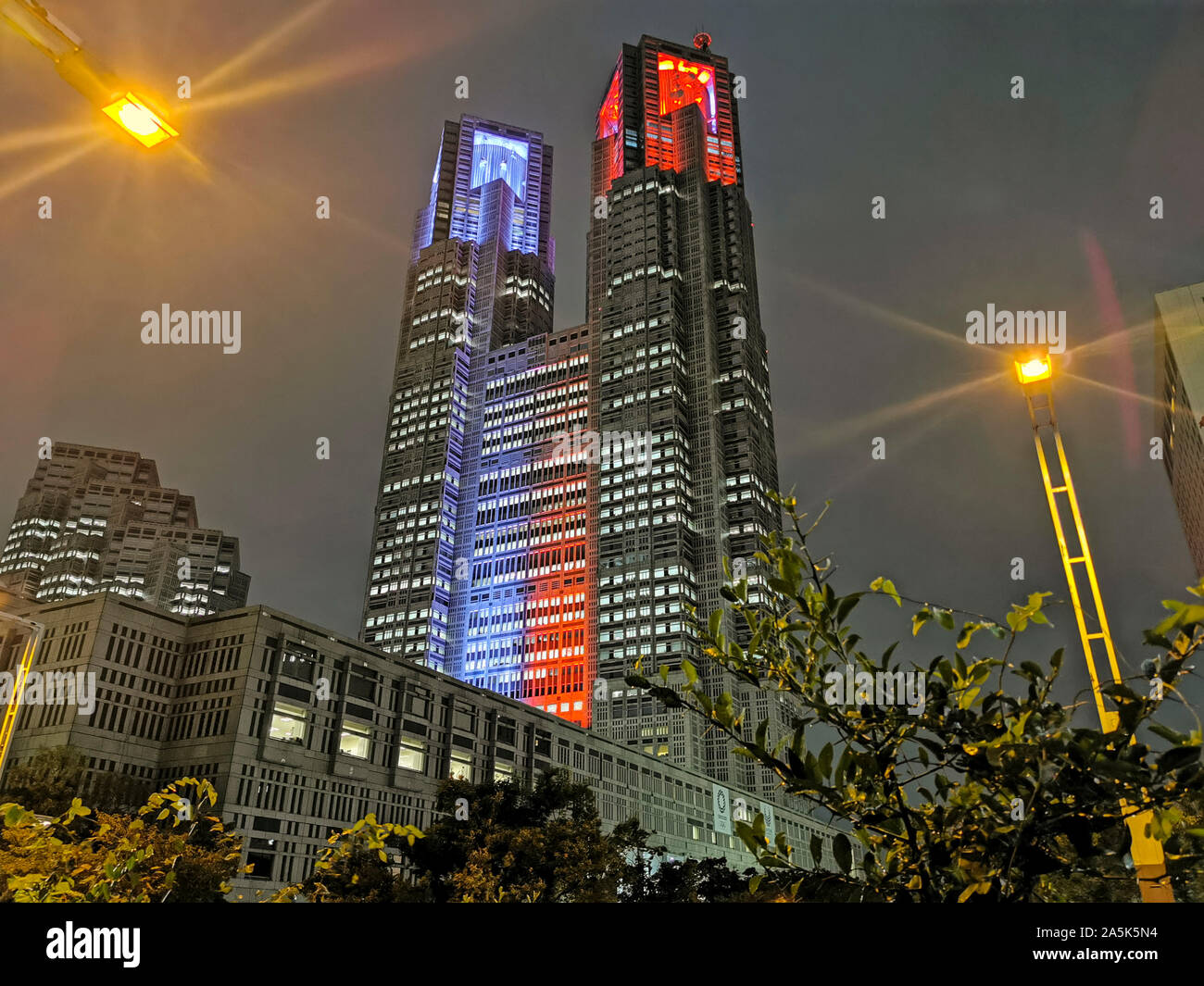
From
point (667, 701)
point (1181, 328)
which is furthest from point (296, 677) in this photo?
point (1181, 328)

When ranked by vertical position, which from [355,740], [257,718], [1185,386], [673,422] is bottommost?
[355,740]

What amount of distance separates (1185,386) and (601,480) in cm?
10679

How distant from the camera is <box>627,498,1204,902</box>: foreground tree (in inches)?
162

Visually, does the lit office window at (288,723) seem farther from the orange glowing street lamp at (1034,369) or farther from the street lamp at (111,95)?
the orange glowing street lamp at (1034,369)

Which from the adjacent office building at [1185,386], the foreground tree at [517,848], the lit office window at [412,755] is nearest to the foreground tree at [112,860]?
the foreground tree at [517,848]

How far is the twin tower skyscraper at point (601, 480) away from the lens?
509ft

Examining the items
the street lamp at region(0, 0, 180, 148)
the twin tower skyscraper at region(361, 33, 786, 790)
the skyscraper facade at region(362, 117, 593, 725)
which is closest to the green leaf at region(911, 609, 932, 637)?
the street lamp at region(0, 0, 180, 148)

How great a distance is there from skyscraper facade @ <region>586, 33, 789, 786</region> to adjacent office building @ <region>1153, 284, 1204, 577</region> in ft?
242

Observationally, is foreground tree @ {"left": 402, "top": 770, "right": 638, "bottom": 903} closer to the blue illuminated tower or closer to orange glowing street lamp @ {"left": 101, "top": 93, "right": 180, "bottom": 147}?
orange glowing street lamp @ {"left": 101, "top": 93, "right": 180, "bottom": 147}

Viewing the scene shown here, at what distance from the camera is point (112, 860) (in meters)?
9.66

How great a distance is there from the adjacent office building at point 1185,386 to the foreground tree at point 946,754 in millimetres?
150187

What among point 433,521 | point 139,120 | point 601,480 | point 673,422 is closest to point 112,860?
point 139,120

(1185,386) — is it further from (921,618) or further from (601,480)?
(921,618)

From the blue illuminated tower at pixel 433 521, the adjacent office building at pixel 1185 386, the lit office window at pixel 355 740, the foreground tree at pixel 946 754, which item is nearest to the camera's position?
the foreground tree at pixel 946 754
